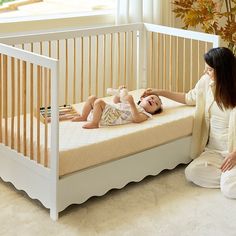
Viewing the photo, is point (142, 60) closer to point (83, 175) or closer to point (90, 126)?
point (90, 126)

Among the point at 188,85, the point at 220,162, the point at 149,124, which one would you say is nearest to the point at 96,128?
the point at 149,124

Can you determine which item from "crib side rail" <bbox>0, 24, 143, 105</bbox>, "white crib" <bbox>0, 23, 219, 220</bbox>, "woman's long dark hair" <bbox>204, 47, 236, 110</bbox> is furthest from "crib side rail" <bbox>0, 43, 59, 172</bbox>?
"woman's long dark hair" <bbox>204, 47, 236, 110</bbox>

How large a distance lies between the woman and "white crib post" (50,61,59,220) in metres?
0.80

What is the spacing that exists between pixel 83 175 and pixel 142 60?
1352 millimetres

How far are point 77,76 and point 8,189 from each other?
1.15 m

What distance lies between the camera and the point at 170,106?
10.8 feet

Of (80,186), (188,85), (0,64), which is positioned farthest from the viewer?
(188,85)

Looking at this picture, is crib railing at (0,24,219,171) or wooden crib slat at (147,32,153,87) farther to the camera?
wooden crib slat at (147,32,153,87)

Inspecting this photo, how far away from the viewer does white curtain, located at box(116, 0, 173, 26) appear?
3787 millimetres

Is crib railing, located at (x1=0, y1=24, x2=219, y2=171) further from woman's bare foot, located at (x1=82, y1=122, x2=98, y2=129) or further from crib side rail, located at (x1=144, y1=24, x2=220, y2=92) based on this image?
woman's bare foot, located at (x1=82, y1=122, x2=98, y2=129)

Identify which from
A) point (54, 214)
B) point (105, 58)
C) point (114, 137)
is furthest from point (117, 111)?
point (105, 58)

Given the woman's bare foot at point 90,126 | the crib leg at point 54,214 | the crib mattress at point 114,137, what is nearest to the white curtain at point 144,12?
the crib mattress at point 114,137

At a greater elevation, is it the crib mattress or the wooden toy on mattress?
the wooden toy on mattress

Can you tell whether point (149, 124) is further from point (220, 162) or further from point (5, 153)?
point (5, 153)
